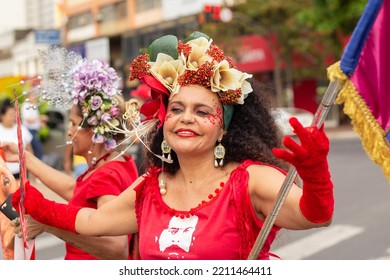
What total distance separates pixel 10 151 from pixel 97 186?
20.6 inches

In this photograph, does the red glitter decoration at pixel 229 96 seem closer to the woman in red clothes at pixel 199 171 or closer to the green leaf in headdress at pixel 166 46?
the woman in red clothes at pixel 199 171

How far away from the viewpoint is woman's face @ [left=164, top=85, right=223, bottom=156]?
2619mm

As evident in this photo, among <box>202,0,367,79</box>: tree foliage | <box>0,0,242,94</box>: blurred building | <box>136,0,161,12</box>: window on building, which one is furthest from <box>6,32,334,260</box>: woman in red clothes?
<box>136,0,161,12</box>: window on building

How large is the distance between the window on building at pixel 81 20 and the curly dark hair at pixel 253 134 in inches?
1911

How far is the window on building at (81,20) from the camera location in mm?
50719

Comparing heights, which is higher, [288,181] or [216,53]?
[216,53]

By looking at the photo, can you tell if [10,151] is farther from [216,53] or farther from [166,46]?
[216,53]

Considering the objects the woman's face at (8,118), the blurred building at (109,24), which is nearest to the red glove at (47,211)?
the woman's face at (8,118)

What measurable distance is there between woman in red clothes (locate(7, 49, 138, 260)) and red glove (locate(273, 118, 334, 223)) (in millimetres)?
1371

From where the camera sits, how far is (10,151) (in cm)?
361

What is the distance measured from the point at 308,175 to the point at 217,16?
68.0ft

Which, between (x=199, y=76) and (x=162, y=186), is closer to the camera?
(x=199, y=76)

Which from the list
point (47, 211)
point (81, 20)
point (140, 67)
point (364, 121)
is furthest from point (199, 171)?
point (81, 20)
